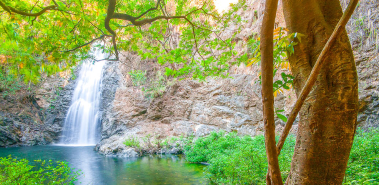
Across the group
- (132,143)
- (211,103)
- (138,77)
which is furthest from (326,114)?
(138,77)

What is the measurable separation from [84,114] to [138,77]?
6.50 metres

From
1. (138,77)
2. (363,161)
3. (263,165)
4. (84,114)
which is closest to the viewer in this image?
(363,161)

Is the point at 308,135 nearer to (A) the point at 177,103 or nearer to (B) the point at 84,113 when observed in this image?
(A) the point at 177,103

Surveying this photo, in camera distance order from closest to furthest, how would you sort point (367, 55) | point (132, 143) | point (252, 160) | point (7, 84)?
point (252, 160) → point (367, 55) → point (132, 143) → point (7, 84)

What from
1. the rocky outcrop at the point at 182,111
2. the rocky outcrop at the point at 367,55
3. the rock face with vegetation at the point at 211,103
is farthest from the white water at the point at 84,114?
the rocky outcrop at the point at 367,55

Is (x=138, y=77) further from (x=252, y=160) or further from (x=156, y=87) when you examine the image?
(x=252, y=160)

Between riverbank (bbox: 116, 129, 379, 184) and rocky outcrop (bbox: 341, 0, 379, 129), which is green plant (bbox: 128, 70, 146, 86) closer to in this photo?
riverbank (bbox: 116, 129, 379, 184)

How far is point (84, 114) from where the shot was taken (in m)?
17.8

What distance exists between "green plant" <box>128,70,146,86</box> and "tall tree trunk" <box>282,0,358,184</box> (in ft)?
53.5

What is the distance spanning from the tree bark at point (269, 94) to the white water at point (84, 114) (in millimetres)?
18552

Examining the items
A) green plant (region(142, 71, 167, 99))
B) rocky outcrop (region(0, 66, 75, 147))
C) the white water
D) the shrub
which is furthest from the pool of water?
rocky outcrop (region(0, 66, 75, 147))

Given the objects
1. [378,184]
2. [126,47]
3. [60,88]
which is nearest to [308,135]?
[378,184]

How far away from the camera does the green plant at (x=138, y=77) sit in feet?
54.3

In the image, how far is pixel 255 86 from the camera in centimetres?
1227
